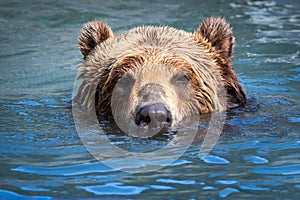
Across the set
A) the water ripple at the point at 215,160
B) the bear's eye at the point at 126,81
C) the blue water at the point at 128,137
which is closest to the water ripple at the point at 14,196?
the blue water at the point at 128,137

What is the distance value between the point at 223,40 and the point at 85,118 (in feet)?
6.62

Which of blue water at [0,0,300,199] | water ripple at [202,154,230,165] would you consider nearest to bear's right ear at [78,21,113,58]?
blue water at [0,0,300,199]

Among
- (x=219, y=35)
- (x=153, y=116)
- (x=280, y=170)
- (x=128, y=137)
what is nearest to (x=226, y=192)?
(x=280, y=170)

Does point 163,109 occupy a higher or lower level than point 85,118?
higher

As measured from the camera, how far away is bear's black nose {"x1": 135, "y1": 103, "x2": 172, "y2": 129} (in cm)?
615

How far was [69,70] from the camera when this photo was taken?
38.0 ft

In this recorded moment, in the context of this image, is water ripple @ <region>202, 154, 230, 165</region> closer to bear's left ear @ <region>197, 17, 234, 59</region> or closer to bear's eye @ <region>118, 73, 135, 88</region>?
bear's eye @ <region>118, 73, 135, 88</region>

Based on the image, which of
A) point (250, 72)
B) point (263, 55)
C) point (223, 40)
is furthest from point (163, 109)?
point (263, 55)

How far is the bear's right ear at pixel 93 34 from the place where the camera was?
26.6ft

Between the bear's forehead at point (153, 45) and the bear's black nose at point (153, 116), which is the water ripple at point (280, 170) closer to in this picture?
the bear's black nose at point (153, 116)

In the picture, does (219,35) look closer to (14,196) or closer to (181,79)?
(181,79)

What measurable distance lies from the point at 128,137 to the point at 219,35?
2030 mm

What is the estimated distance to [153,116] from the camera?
20.2 ft

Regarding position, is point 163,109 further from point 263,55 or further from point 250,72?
point 263,55
